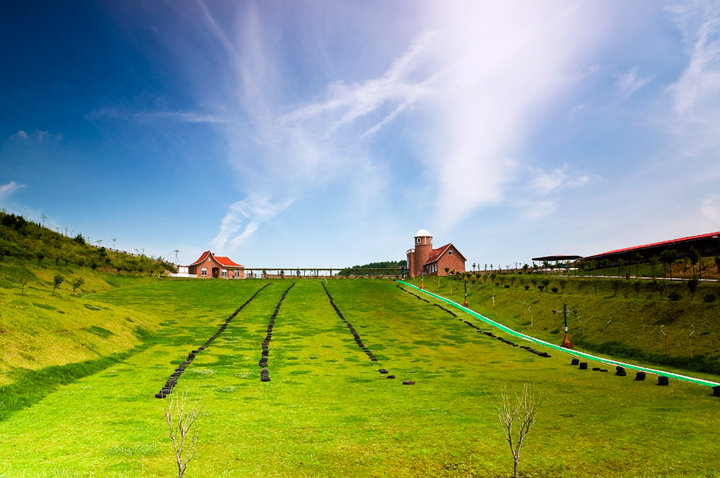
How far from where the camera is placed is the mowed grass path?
10266 mm

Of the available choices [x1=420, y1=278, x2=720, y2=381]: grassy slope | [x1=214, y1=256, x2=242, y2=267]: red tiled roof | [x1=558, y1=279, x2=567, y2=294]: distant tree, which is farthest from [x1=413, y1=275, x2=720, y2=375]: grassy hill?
[x1=214, y1=256, x2=242, y2=267]: red tiled roof

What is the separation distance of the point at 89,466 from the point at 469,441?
34.0 feet

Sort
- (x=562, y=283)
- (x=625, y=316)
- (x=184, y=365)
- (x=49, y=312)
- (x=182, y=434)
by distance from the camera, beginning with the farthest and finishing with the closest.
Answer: (x=562, y=283)
(x=625, y=316)
(x=49, y=312)
(x=184, y=365)
(x=182, y=434)

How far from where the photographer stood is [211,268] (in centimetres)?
9656

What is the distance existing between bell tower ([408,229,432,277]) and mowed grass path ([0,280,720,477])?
65268 mm

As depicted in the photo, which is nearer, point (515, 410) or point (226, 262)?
point (515, 410)

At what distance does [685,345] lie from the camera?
2806cm

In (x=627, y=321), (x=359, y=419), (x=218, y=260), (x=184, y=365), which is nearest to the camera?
(x=359, y=419)

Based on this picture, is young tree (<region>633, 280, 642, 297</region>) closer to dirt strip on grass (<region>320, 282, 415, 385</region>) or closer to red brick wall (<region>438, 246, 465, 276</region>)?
dirt strip on grass (<region>320, 282, 415, 385</region>)

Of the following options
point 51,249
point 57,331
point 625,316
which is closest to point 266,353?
point 57,331

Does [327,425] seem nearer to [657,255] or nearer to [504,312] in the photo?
[504,312]

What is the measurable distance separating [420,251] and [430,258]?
292cm

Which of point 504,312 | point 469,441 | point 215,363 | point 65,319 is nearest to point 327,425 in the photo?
point 469,441

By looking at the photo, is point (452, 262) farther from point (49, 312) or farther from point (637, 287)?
point (49, 312)
